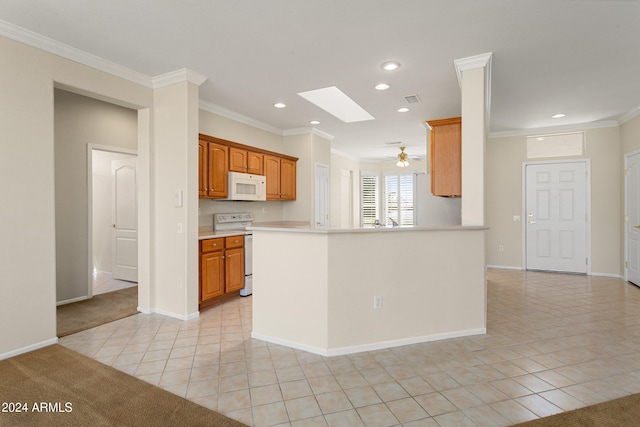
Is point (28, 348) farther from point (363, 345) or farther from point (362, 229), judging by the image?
point (362, 229)

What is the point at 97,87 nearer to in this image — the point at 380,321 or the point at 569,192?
the point at 380,321

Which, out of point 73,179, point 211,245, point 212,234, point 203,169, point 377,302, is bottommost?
point 377,302

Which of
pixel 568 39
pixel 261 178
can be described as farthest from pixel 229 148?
pixel 568 39

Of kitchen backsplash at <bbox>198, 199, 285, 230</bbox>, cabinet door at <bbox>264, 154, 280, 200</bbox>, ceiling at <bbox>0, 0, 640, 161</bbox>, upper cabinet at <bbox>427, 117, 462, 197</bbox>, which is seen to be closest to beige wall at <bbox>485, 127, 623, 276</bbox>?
ceiling at <bbox>0, 0, 640, 161</bbox>

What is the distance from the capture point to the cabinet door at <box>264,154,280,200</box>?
5645 millimetres

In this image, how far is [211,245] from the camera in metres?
4.19

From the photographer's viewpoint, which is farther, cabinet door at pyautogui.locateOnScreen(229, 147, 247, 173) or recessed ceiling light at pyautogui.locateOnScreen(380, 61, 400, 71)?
cabinet door at pyautogui.locateOnScreen(229, 147, 247, 173)

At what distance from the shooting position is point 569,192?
6188 mm

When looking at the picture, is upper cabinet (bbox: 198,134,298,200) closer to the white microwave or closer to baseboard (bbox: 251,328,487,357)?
the white microwave

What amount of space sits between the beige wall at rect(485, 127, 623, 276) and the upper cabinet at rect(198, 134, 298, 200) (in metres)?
4.04

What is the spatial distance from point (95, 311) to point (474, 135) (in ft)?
15.1

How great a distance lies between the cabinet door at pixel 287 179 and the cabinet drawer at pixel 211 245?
1919 mm

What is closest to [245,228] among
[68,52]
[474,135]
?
[68,52]

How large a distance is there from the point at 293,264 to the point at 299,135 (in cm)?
392
